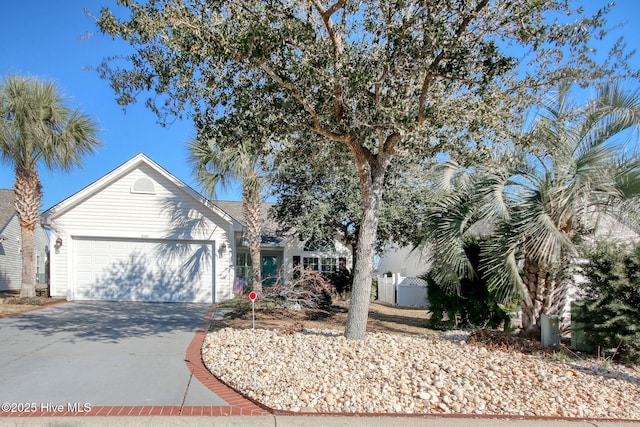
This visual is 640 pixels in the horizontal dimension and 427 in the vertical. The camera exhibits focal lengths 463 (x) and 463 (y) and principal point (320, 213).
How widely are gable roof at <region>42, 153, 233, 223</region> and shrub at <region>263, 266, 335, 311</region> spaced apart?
4.43 m

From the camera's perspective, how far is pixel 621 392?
6.03m

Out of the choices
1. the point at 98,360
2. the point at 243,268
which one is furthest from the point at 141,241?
the point at 98,360

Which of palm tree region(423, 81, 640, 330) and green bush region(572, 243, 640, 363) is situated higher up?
palm tree region(423, 81, 640, 330)

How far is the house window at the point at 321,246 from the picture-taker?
18553mm

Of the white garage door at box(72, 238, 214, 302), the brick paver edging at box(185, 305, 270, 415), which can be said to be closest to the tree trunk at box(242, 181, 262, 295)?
the white garage door at box(72, 238, 214, 302)

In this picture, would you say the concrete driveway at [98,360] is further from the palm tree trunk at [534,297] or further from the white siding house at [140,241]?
the palm tree trunk at [534,297]

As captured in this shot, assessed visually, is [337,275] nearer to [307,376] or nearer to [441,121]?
[441,121]

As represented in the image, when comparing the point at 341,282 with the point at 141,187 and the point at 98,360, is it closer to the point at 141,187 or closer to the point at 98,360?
the point at 141,187

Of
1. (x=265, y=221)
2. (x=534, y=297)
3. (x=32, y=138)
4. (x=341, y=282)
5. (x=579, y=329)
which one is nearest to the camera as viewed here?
(x=579, y=329)

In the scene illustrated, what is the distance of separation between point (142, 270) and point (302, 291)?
664 cm

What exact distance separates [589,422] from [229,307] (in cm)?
1076

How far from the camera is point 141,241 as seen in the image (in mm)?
15586

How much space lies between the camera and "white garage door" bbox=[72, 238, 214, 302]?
15289 mm

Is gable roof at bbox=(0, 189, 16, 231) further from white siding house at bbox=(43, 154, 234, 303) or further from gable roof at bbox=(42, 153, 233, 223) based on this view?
white siding house at bbox=(43, 154, 234, 303)
